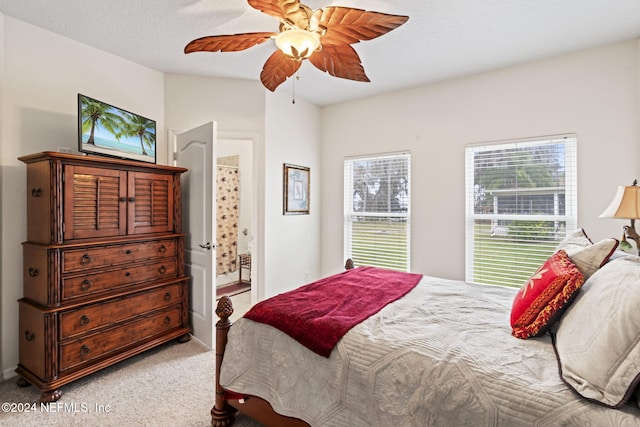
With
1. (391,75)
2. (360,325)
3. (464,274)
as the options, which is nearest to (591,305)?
(360,325)

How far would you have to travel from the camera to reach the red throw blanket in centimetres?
156

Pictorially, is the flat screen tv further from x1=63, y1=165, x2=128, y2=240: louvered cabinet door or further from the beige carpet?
the beige carpet

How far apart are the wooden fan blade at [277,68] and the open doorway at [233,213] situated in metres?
3.34

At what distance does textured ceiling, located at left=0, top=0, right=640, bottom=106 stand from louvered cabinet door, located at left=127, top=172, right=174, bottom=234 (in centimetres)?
115

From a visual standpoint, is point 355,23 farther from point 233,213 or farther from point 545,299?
point 233,213

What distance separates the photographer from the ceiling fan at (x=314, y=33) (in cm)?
152

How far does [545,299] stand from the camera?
58.8 inches

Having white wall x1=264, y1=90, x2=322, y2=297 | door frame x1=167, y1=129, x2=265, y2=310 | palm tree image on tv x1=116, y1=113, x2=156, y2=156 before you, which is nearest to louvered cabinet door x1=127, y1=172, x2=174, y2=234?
palm tree image on tv x1=116, y1=113, x2=156, y2=156

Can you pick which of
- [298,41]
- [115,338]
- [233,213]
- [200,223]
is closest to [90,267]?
[115,338]

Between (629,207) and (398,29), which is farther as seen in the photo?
(398,29)

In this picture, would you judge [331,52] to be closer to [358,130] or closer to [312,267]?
[358,130]

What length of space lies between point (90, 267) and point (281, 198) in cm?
205

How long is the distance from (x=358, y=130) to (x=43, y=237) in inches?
133

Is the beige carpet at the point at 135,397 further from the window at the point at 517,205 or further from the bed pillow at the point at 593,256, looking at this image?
the window at the point at 517,205
